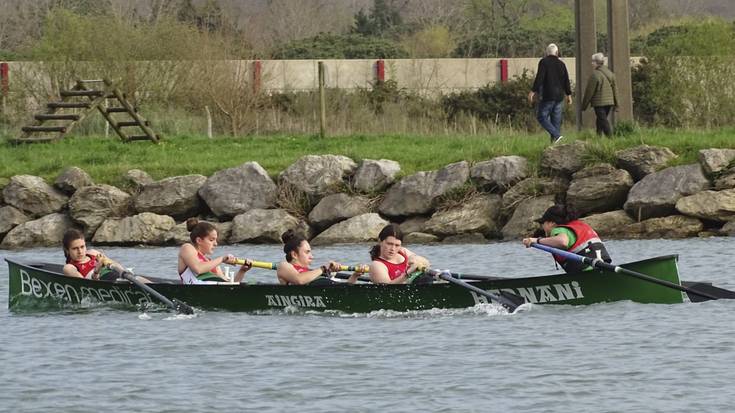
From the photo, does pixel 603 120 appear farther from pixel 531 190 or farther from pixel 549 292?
pixel 549 292

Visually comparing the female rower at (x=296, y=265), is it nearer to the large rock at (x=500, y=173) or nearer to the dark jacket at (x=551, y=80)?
the large rock at (x=500, y=173)

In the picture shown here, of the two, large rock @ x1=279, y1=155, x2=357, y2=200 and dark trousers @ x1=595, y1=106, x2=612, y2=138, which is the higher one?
dark trousers @ x1=595, y1=106, x2=612, y2=138

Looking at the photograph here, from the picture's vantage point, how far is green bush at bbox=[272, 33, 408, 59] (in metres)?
54.6

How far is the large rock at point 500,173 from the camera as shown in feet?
86.1

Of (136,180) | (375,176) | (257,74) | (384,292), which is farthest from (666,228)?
(257,74)

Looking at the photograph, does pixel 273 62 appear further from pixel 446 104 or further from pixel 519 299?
pixel 519 299

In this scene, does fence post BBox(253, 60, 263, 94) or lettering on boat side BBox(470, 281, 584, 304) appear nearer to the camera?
lettering on boat side BBox(470, 281, 584, 304)

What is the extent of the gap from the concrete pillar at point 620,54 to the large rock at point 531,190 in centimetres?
312

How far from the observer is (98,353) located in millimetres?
15648

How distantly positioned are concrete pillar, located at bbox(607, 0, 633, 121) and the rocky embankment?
287 centimetres

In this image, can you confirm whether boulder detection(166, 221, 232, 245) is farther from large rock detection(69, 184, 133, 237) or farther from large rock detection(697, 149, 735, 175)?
large rock detection(697, 149, 735, 175)

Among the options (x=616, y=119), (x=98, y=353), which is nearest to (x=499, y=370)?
(x=98, y=353)

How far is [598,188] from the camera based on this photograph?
992 inches

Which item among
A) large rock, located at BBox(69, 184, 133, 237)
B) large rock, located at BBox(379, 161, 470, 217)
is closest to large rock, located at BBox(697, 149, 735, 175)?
large rock, located at BBox(379, 161, 470, 217)
